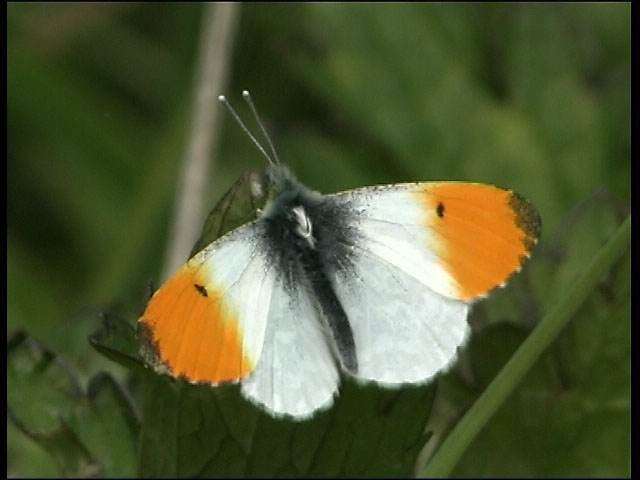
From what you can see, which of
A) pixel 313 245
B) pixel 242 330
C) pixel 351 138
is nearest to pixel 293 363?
pixel 242 330

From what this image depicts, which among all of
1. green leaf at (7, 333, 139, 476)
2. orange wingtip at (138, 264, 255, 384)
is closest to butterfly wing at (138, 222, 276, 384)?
orange wingtip at (138, 264, 255, 384)

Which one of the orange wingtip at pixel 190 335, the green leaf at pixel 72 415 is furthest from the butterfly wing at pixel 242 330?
the green leaf at pixel 72 415

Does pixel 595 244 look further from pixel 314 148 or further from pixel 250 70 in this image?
pixel 250 70

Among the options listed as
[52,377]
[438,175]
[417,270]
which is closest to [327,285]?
[417,270]

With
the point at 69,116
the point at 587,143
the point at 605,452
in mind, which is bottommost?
the point at 605,452

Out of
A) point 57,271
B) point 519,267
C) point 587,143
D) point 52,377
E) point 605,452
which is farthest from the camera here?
point 57,271

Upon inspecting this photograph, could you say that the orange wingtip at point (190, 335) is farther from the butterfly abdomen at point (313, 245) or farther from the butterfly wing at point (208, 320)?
the butterfly abdomen at point (313, 245)
